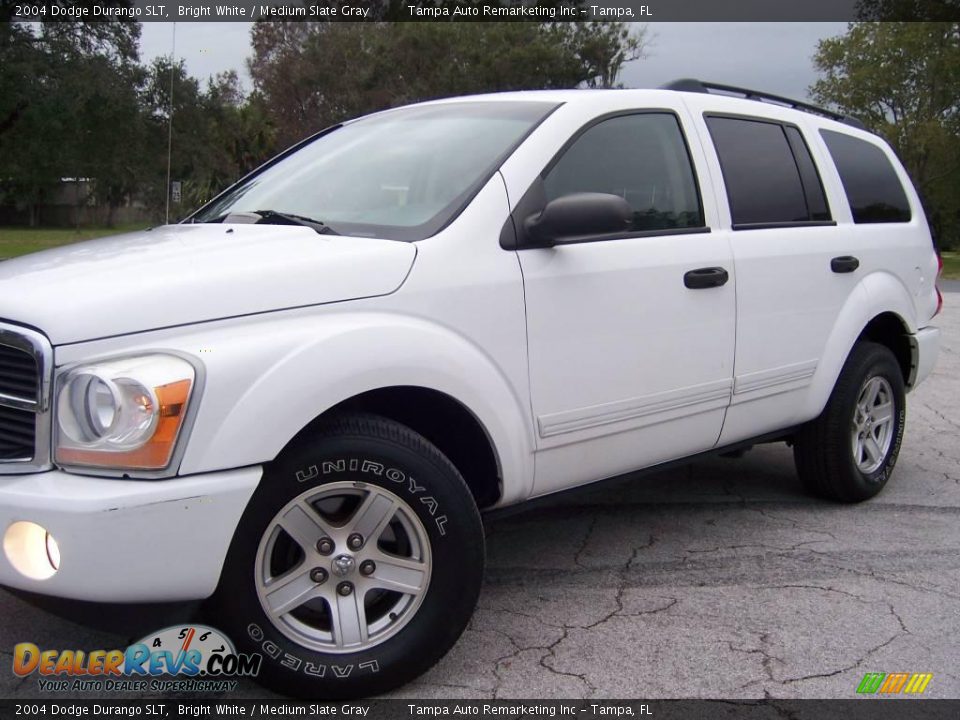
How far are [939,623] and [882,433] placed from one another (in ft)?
5.73

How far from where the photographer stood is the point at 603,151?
376 cm

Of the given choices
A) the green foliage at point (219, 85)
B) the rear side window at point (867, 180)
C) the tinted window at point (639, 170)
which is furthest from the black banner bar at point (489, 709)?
the green foliage at point (219, 85)

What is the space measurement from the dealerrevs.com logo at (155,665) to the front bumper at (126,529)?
332 millimetres

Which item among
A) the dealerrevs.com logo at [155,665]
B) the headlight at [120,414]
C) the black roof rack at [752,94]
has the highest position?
the black roof rack at [752,94]

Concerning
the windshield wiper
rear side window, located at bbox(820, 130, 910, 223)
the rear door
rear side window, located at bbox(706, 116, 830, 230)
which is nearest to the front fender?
the windshield wiper

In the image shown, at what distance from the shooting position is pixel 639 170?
12.8 feet

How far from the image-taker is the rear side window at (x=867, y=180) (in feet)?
16.2

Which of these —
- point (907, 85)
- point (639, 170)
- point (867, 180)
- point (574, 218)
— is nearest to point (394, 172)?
point (574, 218)

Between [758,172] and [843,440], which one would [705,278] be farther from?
[843,440]

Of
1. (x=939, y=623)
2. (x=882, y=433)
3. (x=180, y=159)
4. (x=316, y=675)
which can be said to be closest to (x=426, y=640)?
(x=316, y=675)

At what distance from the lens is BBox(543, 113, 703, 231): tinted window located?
365 cm

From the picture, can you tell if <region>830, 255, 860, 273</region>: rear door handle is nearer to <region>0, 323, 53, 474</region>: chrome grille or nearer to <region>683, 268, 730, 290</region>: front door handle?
<region>683, 268, 730, 290</region>: front door handle

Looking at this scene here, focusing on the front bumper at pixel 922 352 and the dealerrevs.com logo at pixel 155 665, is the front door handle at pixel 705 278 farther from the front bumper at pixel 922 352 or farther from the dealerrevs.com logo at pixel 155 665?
the dealerrevs.com logo at pixel 155 665

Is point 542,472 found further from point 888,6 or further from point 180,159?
point 888,6
